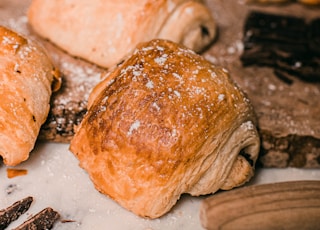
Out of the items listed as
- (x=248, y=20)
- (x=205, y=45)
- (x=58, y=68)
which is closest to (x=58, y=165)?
(x=58, y=68)

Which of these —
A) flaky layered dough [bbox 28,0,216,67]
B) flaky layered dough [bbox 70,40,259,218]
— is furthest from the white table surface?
flaky layered dough [bbox 28,0,216,67]

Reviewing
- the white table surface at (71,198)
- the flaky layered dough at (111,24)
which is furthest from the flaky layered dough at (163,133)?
the flaky layered dough at (111,24)

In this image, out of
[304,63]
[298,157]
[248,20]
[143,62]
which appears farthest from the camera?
[248,20]

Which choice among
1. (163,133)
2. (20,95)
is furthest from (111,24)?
(163,133)

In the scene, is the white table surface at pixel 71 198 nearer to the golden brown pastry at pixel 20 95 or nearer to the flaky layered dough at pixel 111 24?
the golden brown pastry at pixel 20 95

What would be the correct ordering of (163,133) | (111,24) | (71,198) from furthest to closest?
(111,24), (71,198), (163,133)

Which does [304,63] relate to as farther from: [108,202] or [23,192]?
[23,192]

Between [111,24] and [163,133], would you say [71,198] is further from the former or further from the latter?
[111,24]
